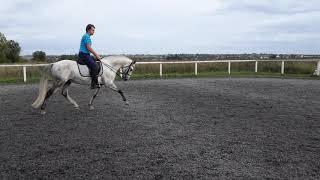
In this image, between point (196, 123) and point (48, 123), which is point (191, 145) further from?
point (48, 123)

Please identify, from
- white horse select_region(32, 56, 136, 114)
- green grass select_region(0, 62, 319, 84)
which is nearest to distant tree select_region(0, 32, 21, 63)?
green grass select_region(0, 62, 319, 84)

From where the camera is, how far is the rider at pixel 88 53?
12.0m

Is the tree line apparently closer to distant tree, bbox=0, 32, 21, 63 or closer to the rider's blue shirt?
distant tree, bbox=0, 32, 21, 63

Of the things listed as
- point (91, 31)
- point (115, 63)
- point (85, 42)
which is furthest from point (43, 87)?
point (115, 63)

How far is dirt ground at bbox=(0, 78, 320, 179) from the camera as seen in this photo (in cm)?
578

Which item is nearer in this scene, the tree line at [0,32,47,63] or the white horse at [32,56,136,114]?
the white horse at [32,56,136,114]

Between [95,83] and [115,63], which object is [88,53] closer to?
[95,83]

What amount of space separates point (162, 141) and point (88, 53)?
17.8 feet

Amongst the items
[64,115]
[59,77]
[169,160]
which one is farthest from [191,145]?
[59,77]

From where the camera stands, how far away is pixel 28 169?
19.3 feet

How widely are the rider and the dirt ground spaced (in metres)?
1.09

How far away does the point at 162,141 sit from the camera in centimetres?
770

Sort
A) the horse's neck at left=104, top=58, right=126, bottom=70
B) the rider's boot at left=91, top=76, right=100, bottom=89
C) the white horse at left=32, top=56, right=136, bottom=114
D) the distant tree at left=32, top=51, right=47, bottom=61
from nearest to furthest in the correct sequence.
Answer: the white horse at left=32, top=56, right=136, bottom=114
the rider's boot at left=91, top=76, right=100, bottom=89
the horse's neck at left=104, top=58, right=126, bottom=70
the distant tree at left=32, top=51, right=47, bottom=61

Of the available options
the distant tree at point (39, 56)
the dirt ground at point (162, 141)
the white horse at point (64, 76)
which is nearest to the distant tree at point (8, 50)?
the distant tree at point (39, 56)
